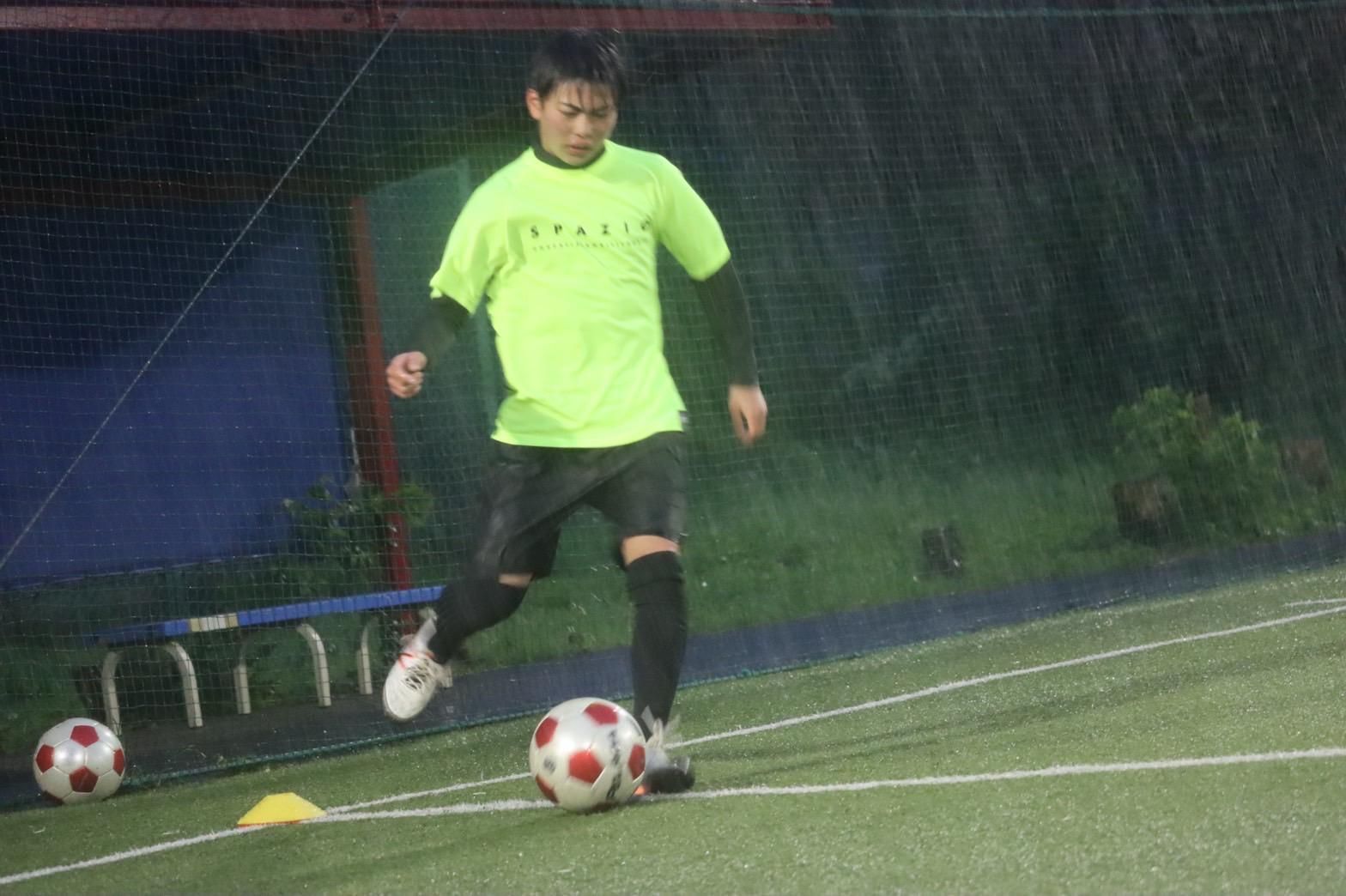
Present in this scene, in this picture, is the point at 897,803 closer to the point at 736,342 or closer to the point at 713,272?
the point at 736,342

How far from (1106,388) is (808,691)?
8314 millimetres

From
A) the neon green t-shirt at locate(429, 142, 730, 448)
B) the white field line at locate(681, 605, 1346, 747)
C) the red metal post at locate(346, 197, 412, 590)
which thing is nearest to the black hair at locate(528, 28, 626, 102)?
the neon green t-shirt at locate(429, 142, 730, 448)

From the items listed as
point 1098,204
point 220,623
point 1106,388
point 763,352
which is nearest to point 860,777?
point 220,623

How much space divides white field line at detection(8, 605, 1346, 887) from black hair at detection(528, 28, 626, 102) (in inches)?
69.5

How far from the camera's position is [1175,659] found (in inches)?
257

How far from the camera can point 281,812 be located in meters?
5.15

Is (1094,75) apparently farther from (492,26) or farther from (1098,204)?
(492,26)

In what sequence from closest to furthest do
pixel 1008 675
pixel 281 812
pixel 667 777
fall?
pixel 667 777, pixel 281 812, pixel 1008 675

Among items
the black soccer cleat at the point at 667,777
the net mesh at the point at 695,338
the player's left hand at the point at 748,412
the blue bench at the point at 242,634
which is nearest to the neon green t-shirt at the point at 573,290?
the player's left hand at the point at 748,412

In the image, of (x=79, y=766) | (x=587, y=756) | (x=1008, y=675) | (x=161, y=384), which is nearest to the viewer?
(x=587, y=756)

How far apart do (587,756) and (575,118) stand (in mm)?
1547

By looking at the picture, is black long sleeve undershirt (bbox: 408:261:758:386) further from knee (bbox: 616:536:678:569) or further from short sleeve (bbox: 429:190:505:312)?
knee (bbox: 616:536:678:569)

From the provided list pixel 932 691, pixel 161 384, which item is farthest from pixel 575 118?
pixel 161 384

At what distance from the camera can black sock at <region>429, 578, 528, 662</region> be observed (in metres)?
4.74
